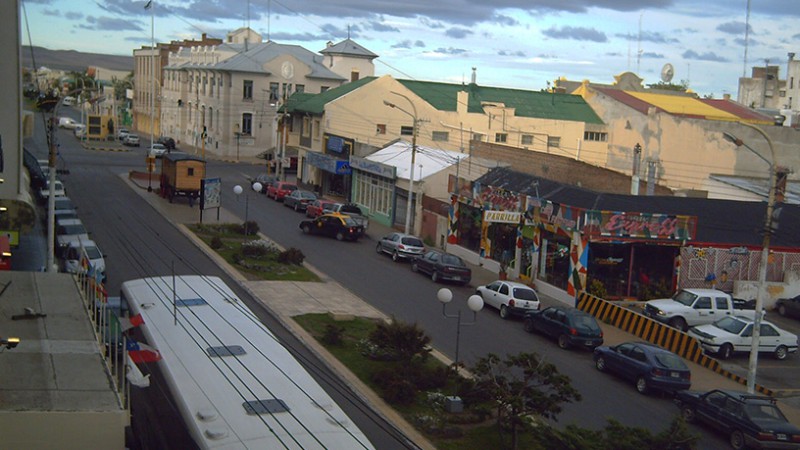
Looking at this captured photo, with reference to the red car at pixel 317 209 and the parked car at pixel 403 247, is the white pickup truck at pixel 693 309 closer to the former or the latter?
the parked car at pixel 403 247

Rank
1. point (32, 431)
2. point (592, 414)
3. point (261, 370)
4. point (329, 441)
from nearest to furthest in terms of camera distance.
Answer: point (32, 431)
point (329, 441)
point (261, 370)
point (592, 414)

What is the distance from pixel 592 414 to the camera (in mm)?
20641

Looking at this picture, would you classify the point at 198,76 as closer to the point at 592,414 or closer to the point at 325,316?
the point at 325,316

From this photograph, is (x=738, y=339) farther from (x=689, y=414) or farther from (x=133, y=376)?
(x=133, y=376)

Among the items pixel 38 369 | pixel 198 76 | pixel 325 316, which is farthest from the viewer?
pixel 198 76

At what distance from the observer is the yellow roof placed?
6266 cm

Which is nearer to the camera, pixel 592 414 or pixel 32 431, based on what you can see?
pixel 32 431

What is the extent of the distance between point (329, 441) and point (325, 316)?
14509mm

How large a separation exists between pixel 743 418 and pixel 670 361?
3.73 meters

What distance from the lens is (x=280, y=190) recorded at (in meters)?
54.9

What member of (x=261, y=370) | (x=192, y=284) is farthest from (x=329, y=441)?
(x=192, y=284)

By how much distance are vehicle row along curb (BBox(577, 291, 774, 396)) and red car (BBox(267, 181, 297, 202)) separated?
26.6 m

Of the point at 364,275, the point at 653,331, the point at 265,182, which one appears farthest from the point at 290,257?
the point at 265,182

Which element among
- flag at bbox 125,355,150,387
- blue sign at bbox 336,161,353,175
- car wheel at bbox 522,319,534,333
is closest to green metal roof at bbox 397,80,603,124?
blue sign at bbox 336,161,353,175
